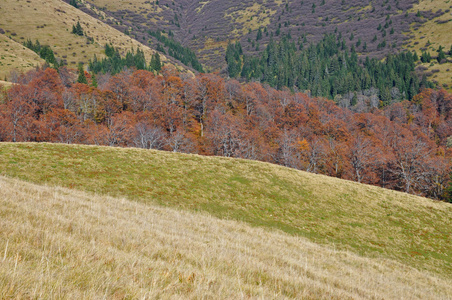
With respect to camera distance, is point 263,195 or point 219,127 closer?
point 263,195

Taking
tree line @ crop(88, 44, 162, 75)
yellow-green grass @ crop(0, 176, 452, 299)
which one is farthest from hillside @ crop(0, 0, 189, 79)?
yellow-green grass @ crop(0, 176, 452, 299)

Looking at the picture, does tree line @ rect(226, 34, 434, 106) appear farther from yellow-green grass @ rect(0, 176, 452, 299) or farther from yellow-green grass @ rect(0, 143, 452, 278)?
yellow-green grass @ rect(0, 176, 452, 299)

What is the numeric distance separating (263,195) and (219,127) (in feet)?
178

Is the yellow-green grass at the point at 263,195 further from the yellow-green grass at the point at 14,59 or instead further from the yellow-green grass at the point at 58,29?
the yellow-green grass at the point at 58,29

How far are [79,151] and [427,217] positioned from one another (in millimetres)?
40900

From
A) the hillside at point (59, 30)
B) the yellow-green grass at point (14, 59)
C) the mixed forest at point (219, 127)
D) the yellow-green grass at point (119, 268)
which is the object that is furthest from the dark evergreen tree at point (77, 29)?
the yellow-green grass at point (119, 268)

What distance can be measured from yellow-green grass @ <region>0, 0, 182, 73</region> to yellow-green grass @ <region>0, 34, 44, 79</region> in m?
22.1

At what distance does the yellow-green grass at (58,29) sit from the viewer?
151875 millimetres

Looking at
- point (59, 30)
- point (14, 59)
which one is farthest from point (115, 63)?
point (59, 30)

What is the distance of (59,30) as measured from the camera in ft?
544

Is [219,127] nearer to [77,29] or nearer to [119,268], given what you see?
[119,268]

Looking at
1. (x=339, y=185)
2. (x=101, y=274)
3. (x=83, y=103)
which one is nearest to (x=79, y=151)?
(x=101, y=274)

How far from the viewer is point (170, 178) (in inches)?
1055

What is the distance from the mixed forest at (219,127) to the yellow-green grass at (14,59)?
1427 cm
